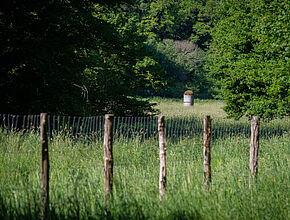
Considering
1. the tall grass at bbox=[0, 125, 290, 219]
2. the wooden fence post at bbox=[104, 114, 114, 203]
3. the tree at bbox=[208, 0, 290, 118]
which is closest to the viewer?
the tall grass at bbox=[0, 125, 290, 219]

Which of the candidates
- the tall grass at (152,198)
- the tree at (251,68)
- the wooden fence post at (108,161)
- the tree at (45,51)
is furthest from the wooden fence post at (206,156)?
the tree at (251,68)

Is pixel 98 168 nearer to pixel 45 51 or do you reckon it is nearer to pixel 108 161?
pixel 108 161

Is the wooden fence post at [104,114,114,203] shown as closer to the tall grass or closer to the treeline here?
the tall grass

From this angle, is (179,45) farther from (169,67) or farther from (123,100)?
(123,100)

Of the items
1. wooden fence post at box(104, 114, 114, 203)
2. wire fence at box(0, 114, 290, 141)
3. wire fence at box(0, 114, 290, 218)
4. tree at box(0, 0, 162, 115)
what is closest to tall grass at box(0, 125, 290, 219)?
wire fence at box(0, 114, 290, 218)

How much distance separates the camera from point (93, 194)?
5387mm

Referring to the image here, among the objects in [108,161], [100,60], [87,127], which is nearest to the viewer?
[108,161]

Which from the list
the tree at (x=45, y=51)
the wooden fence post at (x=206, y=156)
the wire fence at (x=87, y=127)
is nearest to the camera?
the wooden fence post at (x=206, y=156)

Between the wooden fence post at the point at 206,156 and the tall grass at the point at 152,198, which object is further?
the wooden fence post at the point at 206,156

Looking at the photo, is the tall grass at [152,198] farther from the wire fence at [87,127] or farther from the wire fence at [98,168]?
the wire fence at [87,127]

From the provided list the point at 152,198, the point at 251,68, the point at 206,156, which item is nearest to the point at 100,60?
the point at 251,68

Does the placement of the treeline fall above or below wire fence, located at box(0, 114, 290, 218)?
above

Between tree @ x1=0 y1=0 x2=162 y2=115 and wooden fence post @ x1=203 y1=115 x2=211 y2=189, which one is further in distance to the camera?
A: tree @ x1=0 y1=0 x2=162 y2=115

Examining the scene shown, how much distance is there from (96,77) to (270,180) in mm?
11283
